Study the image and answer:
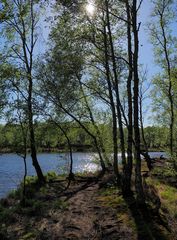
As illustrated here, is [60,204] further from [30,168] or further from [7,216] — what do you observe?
[30,168]

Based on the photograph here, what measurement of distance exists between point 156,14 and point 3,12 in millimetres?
22270

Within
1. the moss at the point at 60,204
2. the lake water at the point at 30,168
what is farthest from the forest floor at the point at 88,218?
the lake water at the point at 30,168

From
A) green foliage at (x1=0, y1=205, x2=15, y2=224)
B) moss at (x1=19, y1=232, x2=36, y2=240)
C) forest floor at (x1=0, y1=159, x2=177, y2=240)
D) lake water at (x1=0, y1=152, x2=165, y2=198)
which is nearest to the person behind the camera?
forest floor at (x1=0, y1=159, x2=177, y2=240)

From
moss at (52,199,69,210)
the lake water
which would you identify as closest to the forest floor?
moss at (52,199,69,210)

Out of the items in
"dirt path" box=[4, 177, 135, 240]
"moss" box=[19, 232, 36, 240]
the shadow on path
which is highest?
the shadow on path

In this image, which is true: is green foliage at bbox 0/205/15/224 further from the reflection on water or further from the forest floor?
the reflection on water

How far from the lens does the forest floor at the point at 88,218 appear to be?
10898 mm

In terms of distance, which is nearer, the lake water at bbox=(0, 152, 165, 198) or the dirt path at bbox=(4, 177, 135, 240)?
the dirt path at bbox=(4, 177, 135, 240)

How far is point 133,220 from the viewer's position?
11.7 meters

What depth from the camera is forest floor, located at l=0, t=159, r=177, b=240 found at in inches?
429

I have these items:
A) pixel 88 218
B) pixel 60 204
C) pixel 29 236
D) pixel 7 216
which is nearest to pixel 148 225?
pixel 88 218

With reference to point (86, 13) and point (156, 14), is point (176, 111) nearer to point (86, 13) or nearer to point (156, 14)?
point (156, 14)

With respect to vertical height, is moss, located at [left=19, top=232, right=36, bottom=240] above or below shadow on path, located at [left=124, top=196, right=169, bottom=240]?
below

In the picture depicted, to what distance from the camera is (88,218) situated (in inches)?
517
